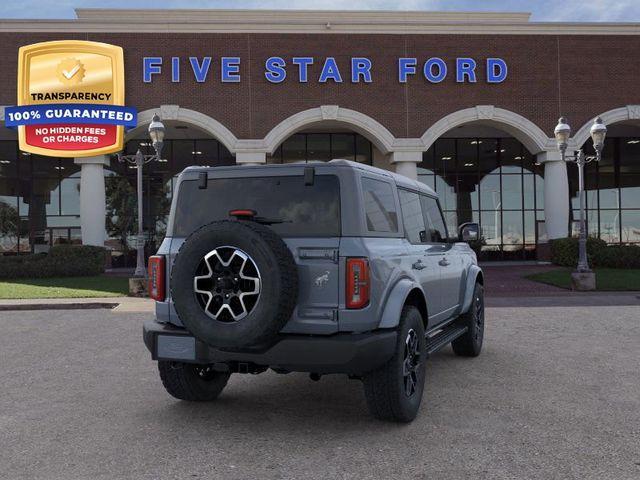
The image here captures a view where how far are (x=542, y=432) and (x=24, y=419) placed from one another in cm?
431

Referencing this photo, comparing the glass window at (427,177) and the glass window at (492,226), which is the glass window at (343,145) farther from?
the glass window at (492,226)

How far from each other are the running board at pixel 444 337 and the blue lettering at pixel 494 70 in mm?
20368

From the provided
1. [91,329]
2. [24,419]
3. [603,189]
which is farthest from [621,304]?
[603,189]

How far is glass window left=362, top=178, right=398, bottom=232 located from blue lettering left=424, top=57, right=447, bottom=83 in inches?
829

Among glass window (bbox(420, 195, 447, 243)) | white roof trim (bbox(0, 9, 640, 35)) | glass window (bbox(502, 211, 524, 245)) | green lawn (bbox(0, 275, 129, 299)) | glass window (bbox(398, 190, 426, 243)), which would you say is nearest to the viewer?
glass window (bbox(398, 190, 426, 243))

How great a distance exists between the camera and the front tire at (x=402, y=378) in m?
4.52

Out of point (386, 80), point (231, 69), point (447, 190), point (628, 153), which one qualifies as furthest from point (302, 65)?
point (628, 153)

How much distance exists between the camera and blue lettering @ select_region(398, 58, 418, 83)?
2483 centimetres

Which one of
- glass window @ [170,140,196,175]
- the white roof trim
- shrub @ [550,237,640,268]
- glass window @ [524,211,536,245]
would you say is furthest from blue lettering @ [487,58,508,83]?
glass window @ [170,140,196,175]

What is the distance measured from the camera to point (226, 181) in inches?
193

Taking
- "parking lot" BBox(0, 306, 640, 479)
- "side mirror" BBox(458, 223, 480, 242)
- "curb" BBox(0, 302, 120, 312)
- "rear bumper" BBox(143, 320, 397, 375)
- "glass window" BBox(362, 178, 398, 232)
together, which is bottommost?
"parking lot" BBox(0, 306, 640, 479)

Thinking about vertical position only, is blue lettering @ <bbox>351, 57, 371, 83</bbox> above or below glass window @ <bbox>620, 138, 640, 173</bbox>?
above

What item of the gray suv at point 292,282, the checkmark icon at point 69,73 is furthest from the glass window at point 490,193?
the gray suv at point 292,282

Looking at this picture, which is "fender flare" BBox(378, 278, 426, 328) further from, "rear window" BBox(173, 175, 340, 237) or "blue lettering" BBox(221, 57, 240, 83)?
"blue lettering" BBox(221, 57, 240, 83)
